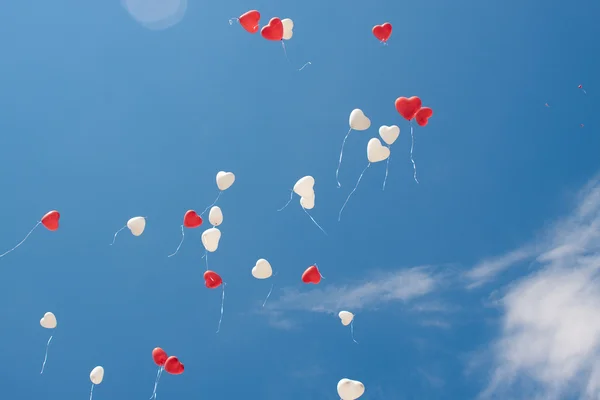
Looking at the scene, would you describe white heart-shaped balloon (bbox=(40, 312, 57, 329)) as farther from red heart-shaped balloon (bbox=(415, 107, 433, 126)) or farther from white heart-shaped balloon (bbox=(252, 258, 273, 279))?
red heart-shaped balloon (bbox=(415, 107, 433, 126))

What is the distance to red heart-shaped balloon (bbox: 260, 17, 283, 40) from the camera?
426 inches

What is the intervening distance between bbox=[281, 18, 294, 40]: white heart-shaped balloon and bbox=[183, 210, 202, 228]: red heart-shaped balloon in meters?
3.91

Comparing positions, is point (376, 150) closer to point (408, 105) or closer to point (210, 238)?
point (408, 105)

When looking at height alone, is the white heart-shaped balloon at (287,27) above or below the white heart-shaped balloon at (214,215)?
above

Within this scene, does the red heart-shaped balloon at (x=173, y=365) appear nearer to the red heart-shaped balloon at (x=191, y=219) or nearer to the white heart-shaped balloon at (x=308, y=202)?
the red heart-shaped balloon at (x=191, y=219)

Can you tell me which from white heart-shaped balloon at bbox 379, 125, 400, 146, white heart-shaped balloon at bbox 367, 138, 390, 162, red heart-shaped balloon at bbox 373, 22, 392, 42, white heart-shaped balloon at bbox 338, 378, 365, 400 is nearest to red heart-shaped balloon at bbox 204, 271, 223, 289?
white heart-shaped balloon at bbox 338, 378, 365, 400

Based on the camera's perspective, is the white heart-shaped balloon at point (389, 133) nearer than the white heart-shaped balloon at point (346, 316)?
Yes

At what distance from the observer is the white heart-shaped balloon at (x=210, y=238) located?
10883mm

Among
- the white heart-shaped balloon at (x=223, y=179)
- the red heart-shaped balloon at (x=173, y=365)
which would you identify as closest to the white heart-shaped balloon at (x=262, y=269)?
the white heart-shaped balloon at (x=223, y=179)

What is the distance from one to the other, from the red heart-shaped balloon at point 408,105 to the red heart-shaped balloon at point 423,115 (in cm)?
15

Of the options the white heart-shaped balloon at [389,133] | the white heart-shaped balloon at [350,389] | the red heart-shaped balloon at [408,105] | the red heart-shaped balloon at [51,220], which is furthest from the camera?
the red heart-shaped balloon at [51,220]

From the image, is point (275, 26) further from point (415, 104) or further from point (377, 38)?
point (415, 104)

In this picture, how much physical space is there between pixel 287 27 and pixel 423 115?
3139 mm

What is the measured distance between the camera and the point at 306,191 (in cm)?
1076
